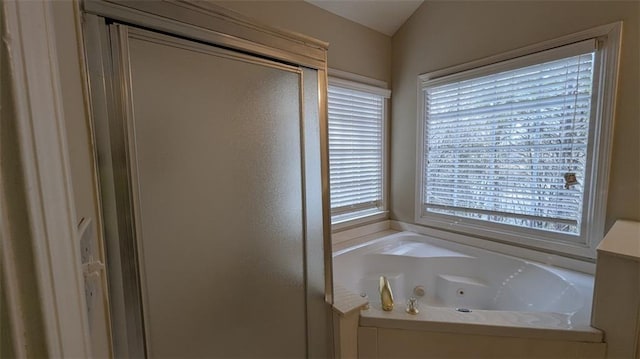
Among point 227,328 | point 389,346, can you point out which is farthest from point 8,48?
point 389,346

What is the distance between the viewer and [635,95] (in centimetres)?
140

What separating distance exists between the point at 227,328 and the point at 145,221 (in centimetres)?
44

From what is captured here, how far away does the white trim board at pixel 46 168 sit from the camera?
0.23 metres

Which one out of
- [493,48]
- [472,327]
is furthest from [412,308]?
[493,48]

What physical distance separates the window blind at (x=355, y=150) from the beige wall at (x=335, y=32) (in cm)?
21

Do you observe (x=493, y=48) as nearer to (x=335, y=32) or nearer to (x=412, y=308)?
(x=335, y=32)

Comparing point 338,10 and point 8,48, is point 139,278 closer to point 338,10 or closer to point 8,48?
point 8,48

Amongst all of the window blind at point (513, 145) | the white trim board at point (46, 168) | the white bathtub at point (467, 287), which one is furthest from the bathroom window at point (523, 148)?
the white trim board at point (46, 168)

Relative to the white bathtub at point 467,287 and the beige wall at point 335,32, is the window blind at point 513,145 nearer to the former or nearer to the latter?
the white bathtub at point 467,287

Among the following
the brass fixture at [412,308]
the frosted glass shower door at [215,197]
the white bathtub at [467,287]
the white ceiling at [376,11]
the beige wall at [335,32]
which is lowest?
the white bathtub at [467,287]

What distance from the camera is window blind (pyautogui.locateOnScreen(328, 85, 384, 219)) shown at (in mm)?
2172

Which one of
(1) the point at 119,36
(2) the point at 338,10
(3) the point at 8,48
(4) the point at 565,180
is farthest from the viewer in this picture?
(2) the point at 338,10

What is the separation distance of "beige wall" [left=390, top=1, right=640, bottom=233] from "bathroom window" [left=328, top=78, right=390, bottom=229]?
0.51ft

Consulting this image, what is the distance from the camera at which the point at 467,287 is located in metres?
1.89
